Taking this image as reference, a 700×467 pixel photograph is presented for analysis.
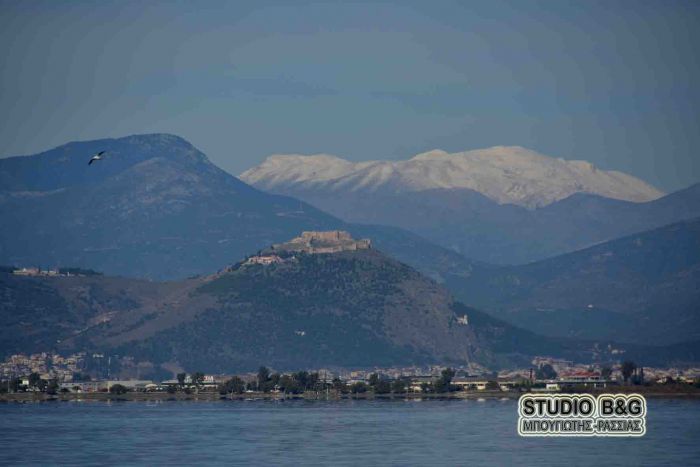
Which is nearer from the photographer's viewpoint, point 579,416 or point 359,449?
point 579,416

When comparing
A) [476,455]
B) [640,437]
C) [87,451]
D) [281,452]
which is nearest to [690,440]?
[640,437]

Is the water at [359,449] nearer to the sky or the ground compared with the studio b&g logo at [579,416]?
nearer to the ground

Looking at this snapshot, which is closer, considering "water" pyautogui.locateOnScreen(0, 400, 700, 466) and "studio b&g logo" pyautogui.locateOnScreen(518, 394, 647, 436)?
"water" pyautogui.locateOnScreen(0, 400, 700, 466)

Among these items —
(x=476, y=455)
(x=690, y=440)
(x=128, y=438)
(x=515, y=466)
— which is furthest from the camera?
(x=128, y=438)

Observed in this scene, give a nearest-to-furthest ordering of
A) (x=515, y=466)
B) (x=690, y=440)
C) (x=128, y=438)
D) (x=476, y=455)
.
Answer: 1. (x=515, y=466)
2. (x=476, y=455)
3. (x=690, y=440)
4. (x=128, y=438)

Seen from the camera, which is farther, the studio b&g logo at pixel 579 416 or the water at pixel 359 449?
the studio b&g logo at pixel 579 416

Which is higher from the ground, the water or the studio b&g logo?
the studio b&g logo

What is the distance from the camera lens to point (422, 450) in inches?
6850

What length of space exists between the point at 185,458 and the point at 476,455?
919 inches

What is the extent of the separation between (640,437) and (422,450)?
69.8 ft

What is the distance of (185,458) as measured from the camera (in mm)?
170125

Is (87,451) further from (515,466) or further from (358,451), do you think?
(515,466)

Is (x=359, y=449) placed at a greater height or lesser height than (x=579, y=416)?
lesser

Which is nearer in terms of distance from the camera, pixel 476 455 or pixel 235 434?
pixel 476 455
